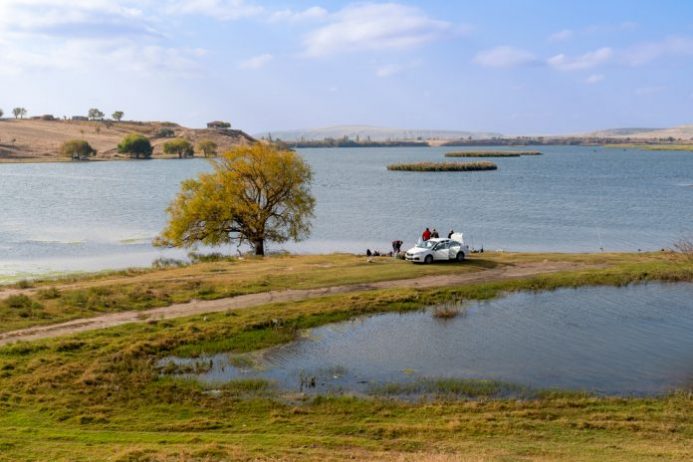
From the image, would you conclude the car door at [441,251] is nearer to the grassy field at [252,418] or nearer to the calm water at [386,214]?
the calm water at [386,214]

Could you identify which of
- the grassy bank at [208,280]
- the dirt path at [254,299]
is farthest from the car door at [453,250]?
the dirt path at [254,299]

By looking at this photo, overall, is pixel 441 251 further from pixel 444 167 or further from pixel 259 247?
pixel 444 167

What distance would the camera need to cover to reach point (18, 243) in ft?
218

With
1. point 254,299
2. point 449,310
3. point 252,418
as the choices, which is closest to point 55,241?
point 254,299

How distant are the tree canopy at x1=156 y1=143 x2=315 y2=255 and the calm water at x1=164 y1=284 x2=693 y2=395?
2511 centimetres

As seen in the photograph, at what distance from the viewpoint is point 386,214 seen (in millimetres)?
88875

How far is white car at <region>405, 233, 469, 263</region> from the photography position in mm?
45531

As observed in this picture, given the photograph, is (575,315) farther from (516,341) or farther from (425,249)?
(425,249)

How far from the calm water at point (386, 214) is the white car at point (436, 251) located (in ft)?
55.0

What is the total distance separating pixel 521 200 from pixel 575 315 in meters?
74.7

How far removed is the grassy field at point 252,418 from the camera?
701 inches

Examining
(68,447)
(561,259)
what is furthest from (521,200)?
(68,447)

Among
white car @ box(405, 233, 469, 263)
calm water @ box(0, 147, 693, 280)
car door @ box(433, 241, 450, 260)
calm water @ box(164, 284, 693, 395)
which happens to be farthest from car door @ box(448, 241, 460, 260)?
calm water @ box(0, 147, 693, 280)

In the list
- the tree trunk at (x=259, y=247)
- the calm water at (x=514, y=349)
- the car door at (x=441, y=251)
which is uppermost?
the car door at (x=441, y=251)
